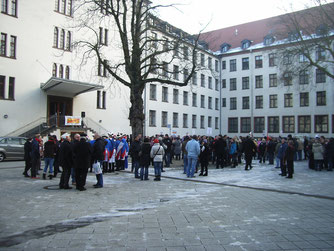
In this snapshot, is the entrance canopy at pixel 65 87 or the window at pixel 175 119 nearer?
the entrance canopy at pixel 65 87

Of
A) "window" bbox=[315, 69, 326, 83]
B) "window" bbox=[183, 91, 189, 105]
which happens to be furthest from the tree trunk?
"window" bbox=[315, 69, 326, 83]

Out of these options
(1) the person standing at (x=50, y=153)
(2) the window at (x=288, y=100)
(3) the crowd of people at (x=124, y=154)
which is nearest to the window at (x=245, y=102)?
(2) the window at (x=288, y=100)

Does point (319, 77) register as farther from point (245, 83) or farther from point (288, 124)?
point (245, 83)

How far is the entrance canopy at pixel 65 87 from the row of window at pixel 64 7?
7.76 m

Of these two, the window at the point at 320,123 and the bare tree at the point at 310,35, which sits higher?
the bare tree at the point at 310,35

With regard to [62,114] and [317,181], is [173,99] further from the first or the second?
[317,181]

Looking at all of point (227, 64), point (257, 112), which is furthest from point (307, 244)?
point (227, 64)

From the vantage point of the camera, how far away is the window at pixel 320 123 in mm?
45128

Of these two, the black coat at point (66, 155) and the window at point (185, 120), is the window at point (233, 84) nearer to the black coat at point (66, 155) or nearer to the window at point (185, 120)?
the window at point (185, 120)

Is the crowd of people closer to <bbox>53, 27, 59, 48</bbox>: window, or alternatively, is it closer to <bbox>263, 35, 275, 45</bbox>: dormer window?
<bbox>53, 27, 59, 48</bbox>: window

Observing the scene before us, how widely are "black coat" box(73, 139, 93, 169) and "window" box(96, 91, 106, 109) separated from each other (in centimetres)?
2435

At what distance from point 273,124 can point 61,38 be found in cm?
3599

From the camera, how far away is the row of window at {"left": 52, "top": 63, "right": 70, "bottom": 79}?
2947cm

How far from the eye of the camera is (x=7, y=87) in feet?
85.1
